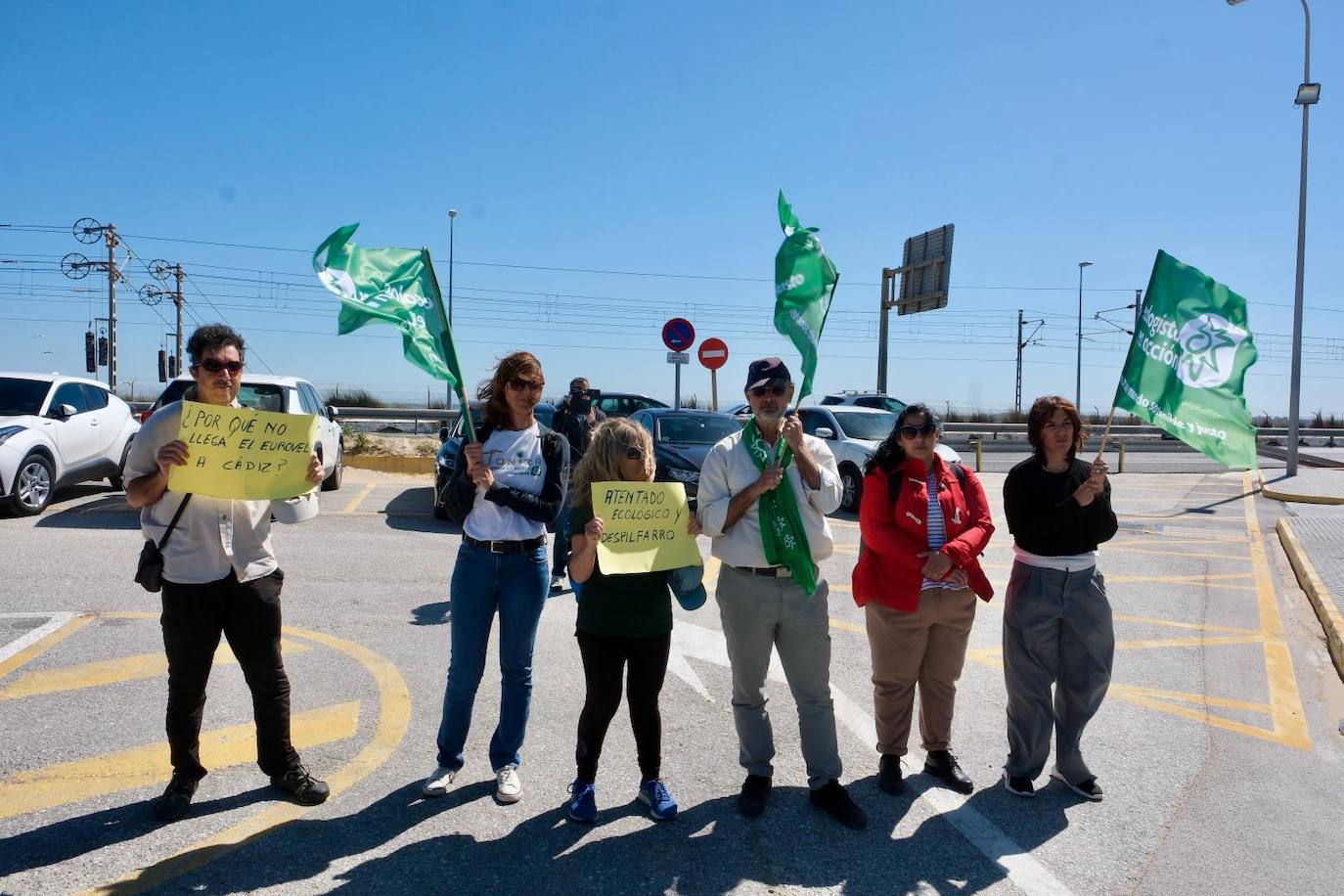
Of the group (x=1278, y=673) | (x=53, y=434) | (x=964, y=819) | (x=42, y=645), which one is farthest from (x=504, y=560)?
(x=53, y=434)

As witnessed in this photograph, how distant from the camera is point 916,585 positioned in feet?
12.8

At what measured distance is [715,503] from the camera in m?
3.71

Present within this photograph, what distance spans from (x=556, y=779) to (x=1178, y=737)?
3293 mm

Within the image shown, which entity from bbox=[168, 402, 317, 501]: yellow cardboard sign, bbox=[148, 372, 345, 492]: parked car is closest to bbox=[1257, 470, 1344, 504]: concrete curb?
bbox=[148, 372, 345, 492]: parked car

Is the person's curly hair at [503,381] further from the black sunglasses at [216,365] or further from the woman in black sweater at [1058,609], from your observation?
the woman in black sweater at [1058,609]

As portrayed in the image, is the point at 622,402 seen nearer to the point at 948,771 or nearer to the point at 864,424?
the point at 864,424

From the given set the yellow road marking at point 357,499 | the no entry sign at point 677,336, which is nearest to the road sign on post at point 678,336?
the no entry sign at point 677,336

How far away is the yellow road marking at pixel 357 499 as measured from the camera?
1148cm

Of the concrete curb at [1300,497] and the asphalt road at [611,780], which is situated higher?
the concrete curb at [1300,497]

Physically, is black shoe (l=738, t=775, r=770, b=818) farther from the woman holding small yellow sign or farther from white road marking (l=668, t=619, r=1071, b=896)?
white road marking (l=668, t=619, r=1071, b=896)

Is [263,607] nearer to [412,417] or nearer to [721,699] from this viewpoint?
[721,699]

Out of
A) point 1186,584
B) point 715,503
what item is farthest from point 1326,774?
point 1186,584

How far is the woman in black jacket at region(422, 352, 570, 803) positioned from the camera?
12.0ft

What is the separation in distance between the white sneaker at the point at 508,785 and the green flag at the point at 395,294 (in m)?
1.65
